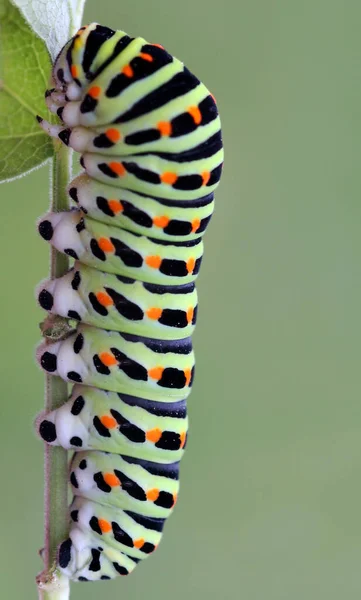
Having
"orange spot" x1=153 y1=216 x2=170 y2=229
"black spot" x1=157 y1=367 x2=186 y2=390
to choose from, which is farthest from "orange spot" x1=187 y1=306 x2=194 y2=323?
"orange spot" x1=153 y1=216 x2=170 y2=229

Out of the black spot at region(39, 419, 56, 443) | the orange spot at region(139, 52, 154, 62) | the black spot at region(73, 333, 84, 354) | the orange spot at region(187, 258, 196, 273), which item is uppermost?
the orange spot at region(139, 52, 154, 62)

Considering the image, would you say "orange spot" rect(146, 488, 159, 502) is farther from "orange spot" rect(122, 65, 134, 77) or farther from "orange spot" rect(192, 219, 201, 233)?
"orange spot" rect(122, 65, 134, 77)

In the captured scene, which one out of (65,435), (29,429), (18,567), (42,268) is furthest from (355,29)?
(65,435)

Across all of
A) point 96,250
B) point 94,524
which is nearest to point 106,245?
point 96,250

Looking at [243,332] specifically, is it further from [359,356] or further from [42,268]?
[42,268]

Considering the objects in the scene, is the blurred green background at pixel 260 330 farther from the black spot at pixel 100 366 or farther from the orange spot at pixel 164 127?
the orange spot at pixel 164 127

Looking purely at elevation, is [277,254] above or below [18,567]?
above
